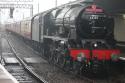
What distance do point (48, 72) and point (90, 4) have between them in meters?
4.00

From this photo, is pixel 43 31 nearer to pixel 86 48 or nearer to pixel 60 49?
pixel 60 49

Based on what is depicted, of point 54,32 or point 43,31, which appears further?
point 43,31

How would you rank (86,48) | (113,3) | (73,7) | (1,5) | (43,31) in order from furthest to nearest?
→ (1,5) → (43,31) → (113,3) → (73,7) → (86,48)

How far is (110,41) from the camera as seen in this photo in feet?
51.9

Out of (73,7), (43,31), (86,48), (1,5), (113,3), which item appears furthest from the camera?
(1,5)

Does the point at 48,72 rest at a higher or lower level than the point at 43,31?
lower

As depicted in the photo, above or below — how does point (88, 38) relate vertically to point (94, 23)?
below

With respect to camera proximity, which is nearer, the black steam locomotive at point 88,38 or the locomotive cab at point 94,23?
the black steam locomotive at point 88,38

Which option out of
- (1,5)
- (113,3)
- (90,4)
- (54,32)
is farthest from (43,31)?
(1,5)

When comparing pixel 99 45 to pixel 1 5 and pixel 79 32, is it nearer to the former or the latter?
pixel 79 32

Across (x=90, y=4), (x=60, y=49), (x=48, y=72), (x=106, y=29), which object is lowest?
(x=48, y=72)

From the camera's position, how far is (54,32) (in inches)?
790

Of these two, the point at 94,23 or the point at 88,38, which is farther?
the point at 88,38

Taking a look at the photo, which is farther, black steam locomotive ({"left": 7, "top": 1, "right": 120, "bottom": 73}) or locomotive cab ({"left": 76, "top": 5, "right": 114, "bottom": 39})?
locomotive cab ({"left": 76, "top": 5, "right": 114, "bottom": 39})
